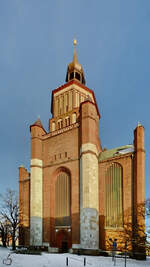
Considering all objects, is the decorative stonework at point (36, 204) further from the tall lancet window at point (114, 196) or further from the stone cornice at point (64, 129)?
the tall lancet window at point (114, 196)

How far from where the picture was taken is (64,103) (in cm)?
4216

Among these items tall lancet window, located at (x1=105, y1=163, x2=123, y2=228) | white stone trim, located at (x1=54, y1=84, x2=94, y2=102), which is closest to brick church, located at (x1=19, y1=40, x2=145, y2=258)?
tall lancet window, located at (x1=105, y1=163, x2=123, y2=228)

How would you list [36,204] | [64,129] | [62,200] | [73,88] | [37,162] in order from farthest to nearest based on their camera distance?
[73,88] → [37,162] → [64,129] → [36,204] → [62,200]

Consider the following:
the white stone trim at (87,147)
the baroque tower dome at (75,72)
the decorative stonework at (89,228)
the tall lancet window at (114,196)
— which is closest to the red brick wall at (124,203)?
the tall lancet window at (114,196)

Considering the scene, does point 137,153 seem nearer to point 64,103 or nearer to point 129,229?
point 129,229

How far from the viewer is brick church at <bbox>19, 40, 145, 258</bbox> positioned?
2711 centimetres

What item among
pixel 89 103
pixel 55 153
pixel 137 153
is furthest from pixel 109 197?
pixel 89 103

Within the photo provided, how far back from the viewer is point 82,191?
1142 inches

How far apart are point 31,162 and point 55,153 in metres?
4.46

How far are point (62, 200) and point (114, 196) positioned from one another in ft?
26.3

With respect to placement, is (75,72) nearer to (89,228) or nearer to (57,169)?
(57,169)

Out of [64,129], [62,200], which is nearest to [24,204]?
[62,200]

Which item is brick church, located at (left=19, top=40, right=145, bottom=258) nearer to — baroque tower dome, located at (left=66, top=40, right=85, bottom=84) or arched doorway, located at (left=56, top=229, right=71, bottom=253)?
arched doorway, located at (left=56, top=229, right=71, bottom=253)

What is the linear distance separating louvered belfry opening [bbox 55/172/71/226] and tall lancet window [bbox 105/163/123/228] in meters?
5.85
